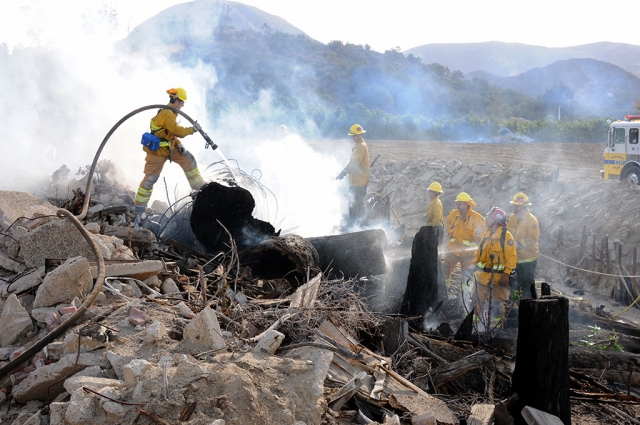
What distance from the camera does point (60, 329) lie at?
3594 mm

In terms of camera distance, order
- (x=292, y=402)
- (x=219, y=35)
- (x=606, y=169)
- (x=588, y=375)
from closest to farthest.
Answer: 1. (x=292, y=402)
2. (x=588, y=375)
3. (x=606, y=169)
4. (x=219, y=35)

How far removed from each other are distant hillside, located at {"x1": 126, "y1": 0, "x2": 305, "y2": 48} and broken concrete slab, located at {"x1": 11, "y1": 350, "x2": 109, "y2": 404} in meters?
23.2

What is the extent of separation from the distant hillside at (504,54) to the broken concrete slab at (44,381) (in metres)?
81.0

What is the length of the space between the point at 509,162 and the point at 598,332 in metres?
15.2

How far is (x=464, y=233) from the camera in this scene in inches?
321

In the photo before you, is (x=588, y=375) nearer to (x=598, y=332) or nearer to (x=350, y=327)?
(x=598, y=332)

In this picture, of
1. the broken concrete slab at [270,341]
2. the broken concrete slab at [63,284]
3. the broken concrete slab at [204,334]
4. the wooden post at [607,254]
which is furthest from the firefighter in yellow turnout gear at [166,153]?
the wooden post at [607,254]

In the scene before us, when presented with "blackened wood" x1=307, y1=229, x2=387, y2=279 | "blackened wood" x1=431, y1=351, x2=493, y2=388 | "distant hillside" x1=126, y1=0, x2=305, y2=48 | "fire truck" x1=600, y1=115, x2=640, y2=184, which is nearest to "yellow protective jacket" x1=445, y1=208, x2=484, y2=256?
"blackened wood" x1=307, y1=229, x2=387, y2=279

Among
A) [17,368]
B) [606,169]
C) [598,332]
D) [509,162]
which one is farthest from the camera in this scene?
[509,162]

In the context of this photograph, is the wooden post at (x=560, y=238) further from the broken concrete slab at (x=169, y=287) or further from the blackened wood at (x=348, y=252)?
the broken concrete slab at (x=169, y=287)

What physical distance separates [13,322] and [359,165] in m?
7.37

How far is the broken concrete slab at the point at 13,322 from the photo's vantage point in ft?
12.7

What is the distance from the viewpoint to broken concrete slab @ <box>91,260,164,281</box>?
4551 mm

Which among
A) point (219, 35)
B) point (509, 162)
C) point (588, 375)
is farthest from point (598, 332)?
point (219, 35)
